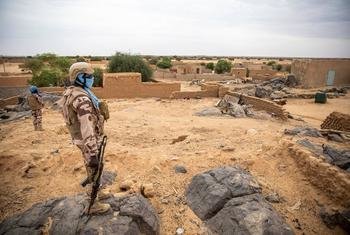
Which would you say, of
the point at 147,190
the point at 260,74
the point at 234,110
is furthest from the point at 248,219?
the point at 260,74

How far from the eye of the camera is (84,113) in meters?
2.78

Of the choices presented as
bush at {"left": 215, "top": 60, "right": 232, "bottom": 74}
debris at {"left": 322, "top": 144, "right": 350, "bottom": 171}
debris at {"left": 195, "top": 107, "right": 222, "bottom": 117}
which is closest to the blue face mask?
debris at {"left": 322, "top": 144, "right": 350, "bottom": 171}

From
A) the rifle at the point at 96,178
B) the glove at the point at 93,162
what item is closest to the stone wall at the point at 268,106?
the rifle at the point at 96,178

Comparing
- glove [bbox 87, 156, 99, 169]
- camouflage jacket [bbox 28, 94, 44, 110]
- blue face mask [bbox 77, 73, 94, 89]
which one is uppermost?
blue face mask [bbox 77, 73, 94, 89]

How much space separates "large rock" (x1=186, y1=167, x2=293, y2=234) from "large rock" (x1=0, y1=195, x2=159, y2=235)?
734 millimetres

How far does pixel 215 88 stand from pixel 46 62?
75.0 ft

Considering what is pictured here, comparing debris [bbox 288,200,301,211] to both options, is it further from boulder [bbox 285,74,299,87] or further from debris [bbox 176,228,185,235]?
boulder [bbox 285,74,299,87]

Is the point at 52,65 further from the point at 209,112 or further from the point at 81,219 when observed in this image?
the point at 81,219

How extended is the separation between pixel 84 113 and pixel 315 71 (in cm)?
2707

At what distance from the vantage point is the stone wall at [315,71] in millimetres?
25281

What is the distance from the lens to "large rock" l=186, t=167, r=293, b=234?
342 cm

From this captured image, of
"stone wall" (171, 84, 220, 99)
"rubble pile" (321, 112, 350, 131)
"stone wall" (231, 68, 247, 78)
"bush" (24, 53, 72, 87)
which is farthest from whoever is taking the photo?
"stone wall" (231, 68, 247, 78)

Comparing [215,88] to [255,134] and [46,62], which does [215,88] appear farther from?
[46,62]

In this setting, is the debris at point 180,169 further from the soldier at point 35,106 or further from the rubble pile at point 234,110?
the rubble pile at point 234,110
